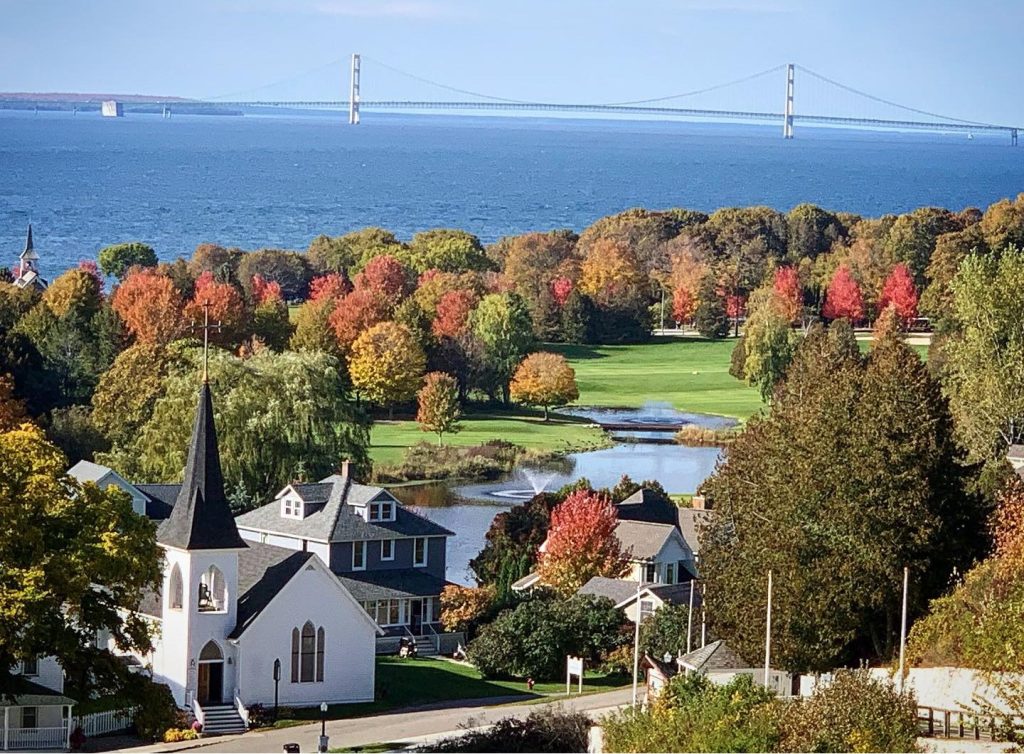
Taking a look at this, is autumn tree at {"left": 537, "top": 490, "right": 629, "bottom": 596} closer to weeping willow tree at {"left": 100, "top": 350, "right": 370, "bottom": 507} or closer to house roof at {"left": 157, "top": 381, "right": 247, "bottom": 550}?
weeping willow tree at {"left": 100, "top": 350, "right": 370, "bottom": 507}

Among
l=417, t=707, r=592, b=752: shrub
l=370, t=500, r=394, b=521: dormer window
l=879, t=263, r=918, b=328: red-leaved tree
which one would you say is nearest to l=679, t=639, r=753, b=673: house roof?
l=417, t=707, r=592, b=752: shrub

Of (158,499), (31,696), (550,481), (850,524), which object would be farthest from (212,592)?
(550,481)

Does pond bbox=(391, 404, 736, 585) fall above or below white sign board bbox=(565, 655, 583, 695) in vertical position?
below

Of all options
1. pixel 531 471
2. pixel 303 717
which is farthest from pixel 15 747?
pixel 531 471

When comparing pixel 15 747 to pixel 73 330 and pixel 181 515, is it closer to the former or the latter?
pixel 181 515

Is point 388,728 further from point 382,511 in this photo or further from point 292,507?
point 292,507

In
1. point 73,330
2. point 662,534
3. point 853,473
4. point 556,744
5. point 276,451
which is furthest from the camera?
point 73,330
